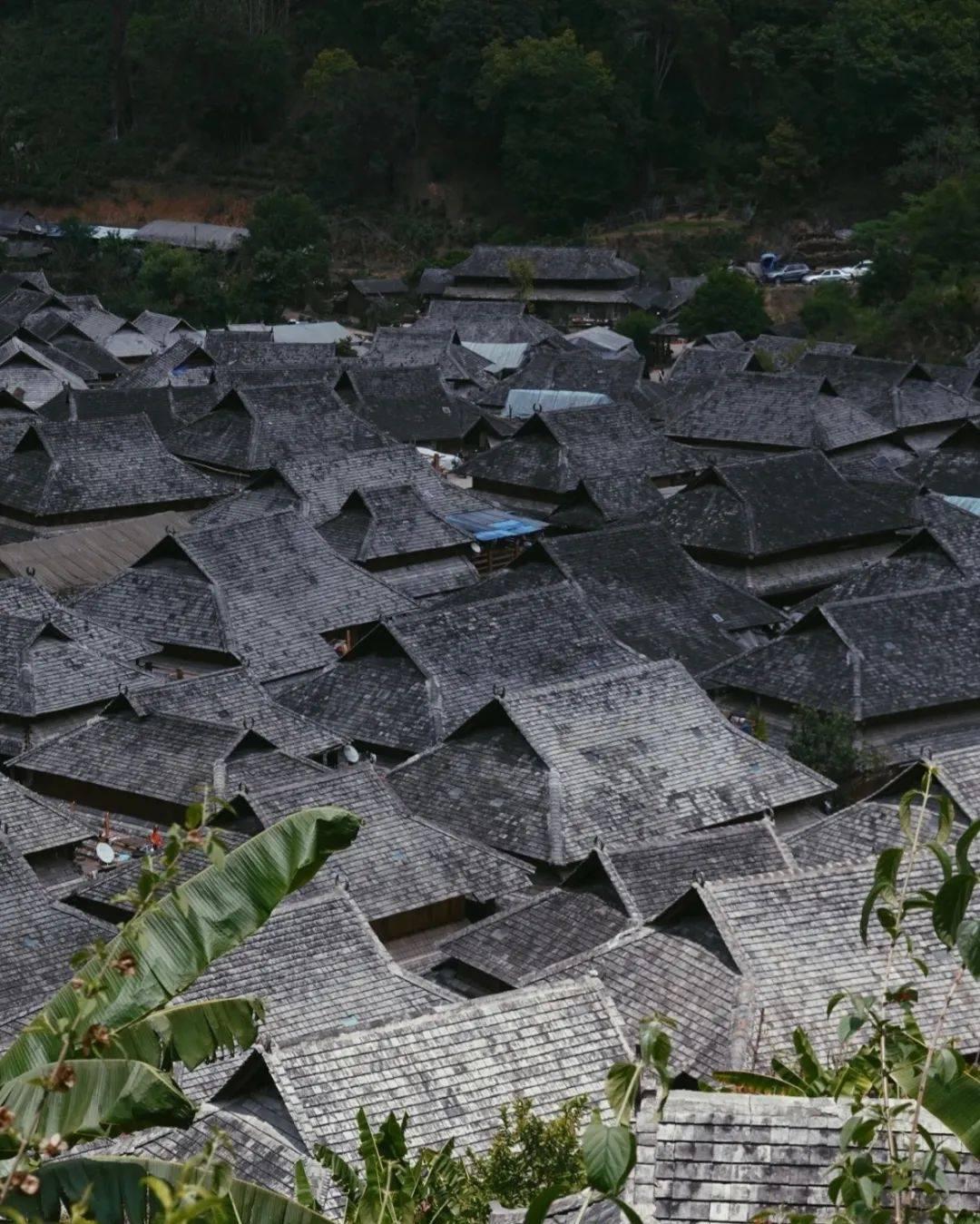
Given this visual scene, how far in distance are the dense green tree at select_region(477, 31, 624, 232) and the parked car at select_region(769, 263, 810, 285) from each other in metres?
11.6

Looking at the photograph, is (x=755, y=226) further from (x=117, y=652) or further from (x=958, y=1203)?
(x=958, y=1203)

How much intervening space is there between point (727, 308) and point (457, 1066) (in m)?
58.8

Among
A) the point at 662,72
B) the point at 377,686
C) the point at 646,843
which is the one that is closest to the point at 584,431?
the point at 377,686

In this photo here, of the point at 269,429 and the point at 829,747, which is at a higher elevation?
the point at 829,747

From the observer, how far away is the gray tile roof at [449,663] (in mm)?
27125

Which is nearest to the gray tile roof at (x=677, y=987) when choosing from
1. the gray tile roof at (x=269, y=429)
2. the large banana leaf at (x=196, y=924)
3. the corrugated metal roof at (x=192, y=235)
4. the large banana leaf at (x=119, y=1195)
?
the large banana leaf at (x=196, y=924)

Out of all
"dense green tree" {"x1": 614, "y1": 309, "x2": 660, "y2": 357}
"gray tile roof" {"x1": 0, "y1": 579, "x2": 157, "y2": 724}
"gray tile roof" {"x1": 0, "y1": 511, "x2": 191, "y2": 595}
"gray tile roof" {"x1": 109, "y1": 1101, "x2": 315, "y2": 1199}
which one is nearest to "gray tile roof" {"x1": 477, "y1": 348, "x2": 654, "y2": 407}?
"dense green tree" {"x1": 614, "y1": 309, "x2": 660, "y2": 357}

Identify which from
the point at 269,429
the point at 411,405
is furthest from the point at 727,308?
the point at 269,429

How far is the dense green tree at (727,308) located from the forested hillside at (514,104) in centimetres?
1756

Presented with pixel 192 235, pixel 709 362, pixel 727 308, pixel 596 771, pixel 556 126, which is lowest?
pixel 192 235

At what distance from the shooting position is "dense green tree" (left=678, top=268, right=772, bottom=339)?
71.1 meters

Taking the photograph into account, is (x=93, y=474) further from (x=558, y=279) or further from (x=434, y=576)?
(x=558, y=279)

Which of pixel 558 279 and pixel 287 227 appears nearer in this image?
pixel 558 279

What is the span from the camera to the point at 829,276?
263 ft
